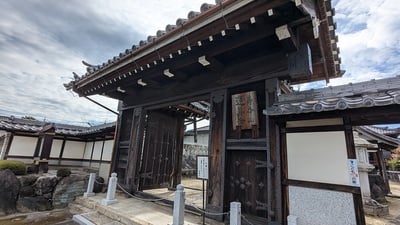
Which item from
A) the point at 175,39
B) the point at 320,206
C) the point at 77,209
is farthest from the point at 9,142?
the point at 320,206

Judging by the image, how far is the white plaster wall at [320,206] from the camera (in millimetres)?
2703

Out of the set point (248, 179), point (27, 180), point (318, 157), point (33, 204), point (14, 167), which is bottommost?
point (33, 204)

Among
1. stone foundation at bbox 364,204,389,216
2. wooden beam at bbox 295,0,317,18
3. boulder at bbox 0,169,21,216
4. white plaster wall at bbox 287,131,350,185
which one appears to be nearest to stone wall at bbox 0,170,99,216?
boulder at bbox 0,169,21,216

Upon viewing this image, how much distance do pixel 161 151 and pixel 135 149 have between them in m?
1.65

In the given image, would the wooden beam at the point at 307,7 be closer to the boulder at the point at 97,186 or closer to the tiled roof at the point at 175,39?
the tiled roof at the point at 175,39

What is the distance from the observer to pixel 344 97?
112 inches

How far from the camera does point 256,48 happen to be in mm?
4062

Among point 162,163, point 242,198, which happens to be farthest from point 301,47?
point 162,163

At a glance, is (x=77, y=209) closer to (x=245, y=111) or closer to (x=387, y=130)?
(x=245, y=111)

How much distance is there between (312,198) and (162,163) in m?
6.19

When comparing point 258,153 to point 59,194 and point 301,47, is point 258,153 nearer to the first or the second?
point 301,47

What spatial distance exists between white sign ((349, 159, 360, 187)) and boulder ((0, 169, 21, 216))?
971 cm

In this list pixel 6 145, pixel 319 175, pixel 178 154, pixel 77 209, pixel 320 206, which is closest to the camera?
pixel 320 206

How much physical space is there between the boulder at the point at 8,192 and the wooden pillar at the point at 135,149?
165 inches
